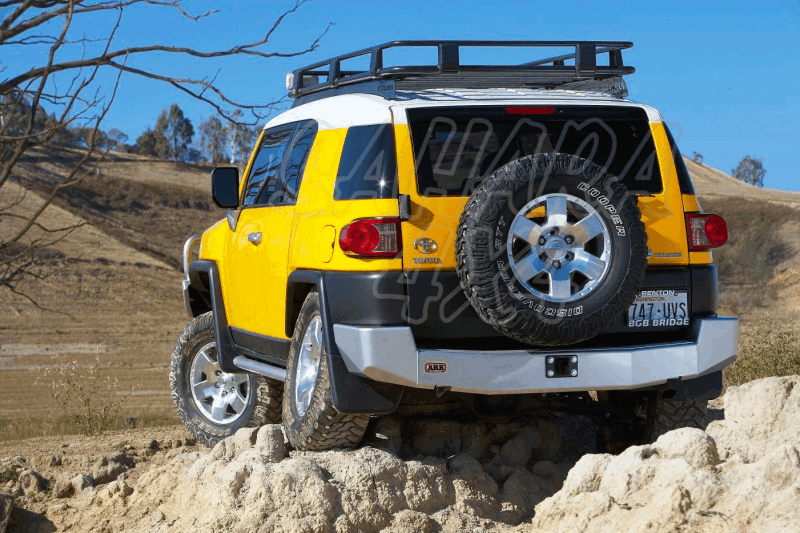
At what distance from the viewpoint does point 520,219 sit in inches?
219

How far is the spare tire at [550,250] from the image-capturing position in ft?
18.1

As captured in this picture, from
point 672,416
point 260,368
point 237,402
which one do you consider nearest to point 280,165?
point 260,368

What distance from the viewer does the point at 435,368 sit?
5.67 m

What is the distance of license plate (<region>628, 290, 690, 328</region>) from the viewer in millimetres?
6047

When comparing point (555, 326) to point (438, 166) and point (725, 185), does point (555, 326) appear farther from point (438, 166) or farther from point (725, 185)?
point (725, 185)

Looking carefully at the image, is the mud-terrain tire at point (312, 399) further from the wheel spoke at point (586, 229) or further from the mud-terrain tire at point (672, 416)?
the mud-terrain tire at point (672, 416)

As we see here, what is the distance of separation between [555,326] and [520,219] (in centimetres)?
55

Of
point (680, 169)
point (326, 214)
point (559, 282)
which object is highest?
point (680, 169)

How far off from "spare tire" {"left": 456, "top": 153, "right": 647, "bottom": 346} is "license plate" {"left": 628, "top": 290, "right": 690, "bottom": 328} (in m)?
0.37

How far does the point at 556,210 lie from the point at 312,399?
66.6 inches

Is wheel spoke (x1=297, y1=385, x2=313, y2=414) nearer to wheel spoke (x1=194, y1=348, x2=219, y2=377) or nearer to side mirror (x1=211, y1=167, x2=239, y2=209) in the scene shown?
side mirror (x1=211, y1=167, x2=239, y2=209)

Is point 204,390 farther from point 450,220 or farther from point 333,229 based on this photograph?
point 450,220

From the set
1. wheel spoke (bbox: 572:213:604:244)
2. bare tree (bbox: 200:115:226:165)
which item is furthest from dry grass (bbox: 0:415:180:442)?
bare tree (bbox: 200:115:226:165)


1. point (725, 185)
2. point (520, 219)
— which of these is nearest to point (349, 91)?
point (520, 219)
